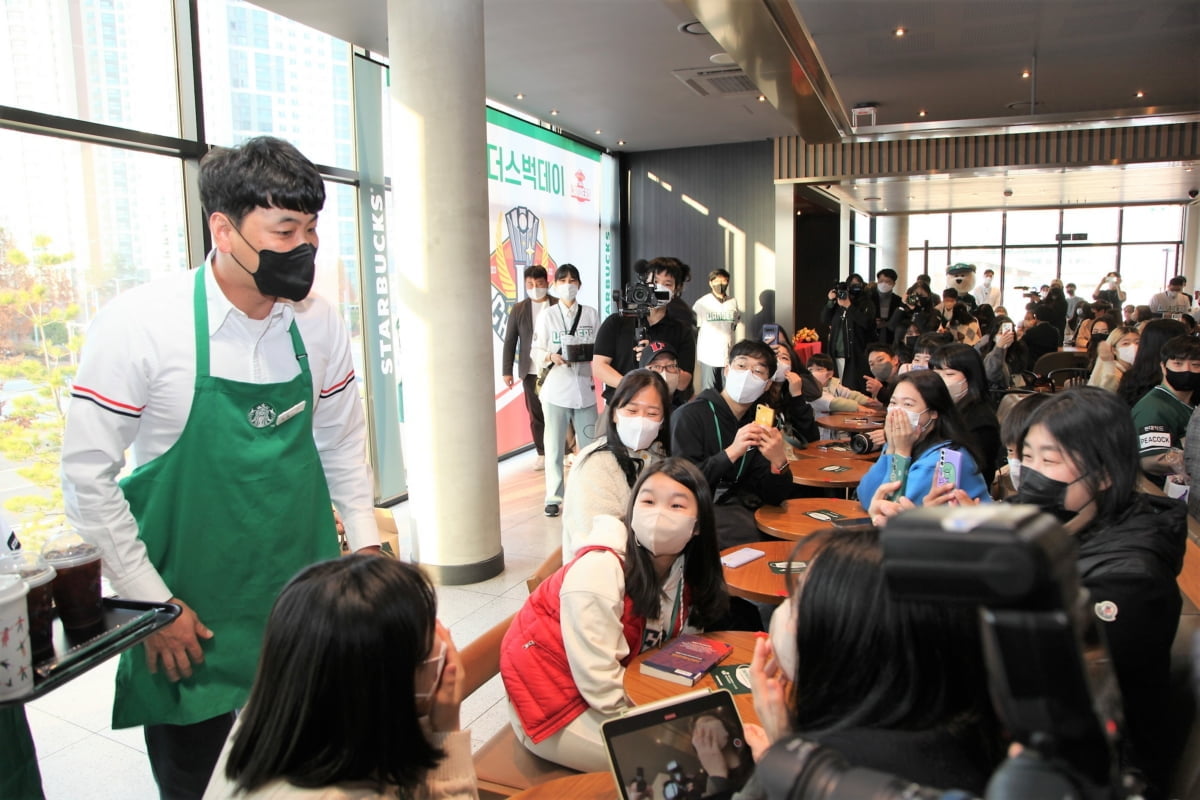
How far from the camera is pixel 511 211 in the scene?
782 cm

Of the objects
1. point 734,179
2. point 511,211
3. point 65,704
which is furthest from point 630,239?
point 65,704

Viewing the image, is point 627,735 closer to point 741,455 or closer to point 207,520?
point 207,520

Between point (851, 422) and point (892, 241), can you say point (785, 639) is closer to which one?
point (851, 422)

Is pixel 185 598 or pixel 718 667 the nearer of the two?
pixel 185 598

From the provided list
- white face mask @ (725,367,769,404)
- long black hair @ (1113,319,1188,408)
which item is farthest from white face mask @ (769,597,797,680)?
long black hair @ (1113,319,1188,408)

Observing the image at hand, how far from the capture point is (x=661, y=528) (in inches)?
86.6

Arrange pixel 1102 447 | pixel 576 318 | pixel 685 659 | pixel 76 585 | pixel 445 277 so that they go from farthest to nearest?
1. pixel 576 318
2. pixel 445 277
3. pixel 685 659
4. pixel 1102 447
5. pixel 76 585

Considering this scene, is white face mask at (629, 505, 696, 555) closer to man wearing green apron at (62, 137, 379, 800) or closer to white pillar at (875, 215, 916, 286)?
man wearing green apron at (62, 137, 379, 800)

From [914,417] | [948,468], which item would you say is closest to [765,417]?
[914,417]

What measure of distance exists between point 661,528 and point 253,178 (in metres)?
1.29

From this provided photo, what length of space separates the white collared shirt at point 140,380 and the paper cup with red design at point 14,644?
0.44 m

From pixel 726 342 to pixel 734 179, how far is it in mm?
3226

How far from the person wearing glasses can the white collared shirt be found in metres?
2.07

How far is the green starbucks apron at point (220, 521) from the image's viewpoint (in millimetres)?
1678
